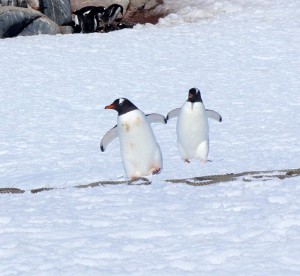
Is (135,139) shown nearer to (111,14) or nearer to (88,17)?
(88,17)

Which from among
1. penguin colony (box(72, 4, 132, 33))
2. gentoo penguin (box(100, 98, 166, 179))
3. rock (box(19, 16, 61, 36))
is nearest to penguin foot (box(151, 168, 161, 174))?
gentoo penguin (box(100, 98, 166, 179))

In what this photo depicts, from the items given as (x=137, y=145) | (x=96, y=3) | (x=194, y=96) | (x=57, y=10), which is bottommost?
(x=96, y=3)

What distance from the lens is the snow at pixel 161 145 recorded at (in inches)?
167

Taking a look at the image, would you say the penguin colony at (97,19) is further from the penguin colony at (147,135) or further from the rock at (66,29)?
the penguin colony at (147,135)

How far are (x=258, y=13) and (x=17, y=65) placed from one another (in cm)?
592

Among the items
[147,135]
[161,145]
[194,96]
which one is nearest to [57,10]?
[161,145]

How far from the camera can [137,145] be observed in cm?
683

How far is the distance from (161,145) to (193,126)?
2.18 meters

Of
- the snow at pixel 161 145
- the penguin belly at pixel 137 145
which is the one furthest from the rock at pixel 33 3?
the penguin belly at pixel 137 145

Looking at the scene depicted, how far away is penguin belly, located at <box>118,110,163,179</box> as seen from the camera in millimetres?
6719

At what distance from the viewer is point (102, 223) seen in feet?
16.1

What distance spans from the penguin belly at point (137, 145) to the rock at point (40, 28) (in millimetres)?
11259

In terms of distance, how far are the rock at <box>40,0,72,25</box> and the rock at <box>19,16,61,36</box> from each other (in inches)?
28.2

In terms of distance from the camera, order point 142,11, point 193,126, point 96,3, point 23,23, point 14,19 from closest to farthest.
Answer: point 193,126 < point 14,19 < point 23,23 < point 96,3 < point 142,11
